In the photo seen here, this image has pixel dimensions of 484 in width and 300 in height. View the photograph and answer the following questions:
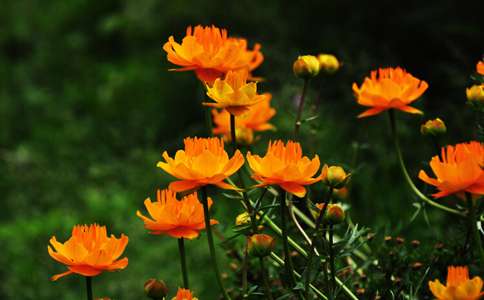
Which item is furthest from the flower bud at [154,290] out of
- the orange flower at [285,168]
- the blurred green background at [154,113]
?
the blurred green background at [154,113]

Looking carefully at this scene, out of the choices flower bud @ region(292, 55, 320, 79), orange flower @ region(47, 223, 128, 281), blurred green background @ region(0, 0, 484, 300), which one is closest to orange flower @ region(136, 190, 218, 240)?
orange flower @ region(47, 223, 128, 281)

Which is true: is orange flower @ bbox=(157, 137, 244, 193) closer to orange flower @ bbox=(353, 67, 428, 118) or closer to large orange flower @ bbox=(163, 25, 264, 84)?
large orange flower @ bbox=(163, 25, 264, 84)

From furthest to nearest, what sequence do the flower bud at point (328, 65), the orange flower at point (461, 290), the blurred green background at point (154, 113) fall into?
the blurred green background at point (154, 113), the flower bud at point (328, 65), the orange flower at point (461, 290)

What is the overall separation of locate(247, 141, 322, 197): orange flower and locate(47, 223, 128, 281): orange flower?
15cm

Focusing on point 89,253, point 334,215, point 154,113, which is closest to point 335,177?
point 334,215

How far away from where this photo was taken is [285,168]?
17.4 inches

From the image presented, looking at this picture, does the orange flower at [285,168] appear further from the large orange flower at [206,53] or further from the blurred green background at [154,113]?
the blurred green background at [154,113]

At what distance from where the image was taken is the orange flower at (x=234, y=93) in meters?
0.49

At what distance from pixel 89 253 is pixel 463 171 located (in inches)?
13.8

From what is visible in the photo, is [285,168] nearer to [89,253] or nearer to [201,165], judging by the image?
[201,165]

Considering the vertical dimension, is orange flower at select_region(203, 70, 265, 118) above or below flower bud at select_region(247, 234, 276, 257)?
above

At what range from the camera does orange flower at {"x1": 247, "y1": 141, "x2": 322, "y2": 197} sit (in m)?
0.45

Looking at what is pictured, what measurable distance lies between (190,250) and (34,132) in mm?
1282

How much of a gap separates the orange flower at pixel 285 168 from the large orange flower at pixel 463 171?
0.35 ft
